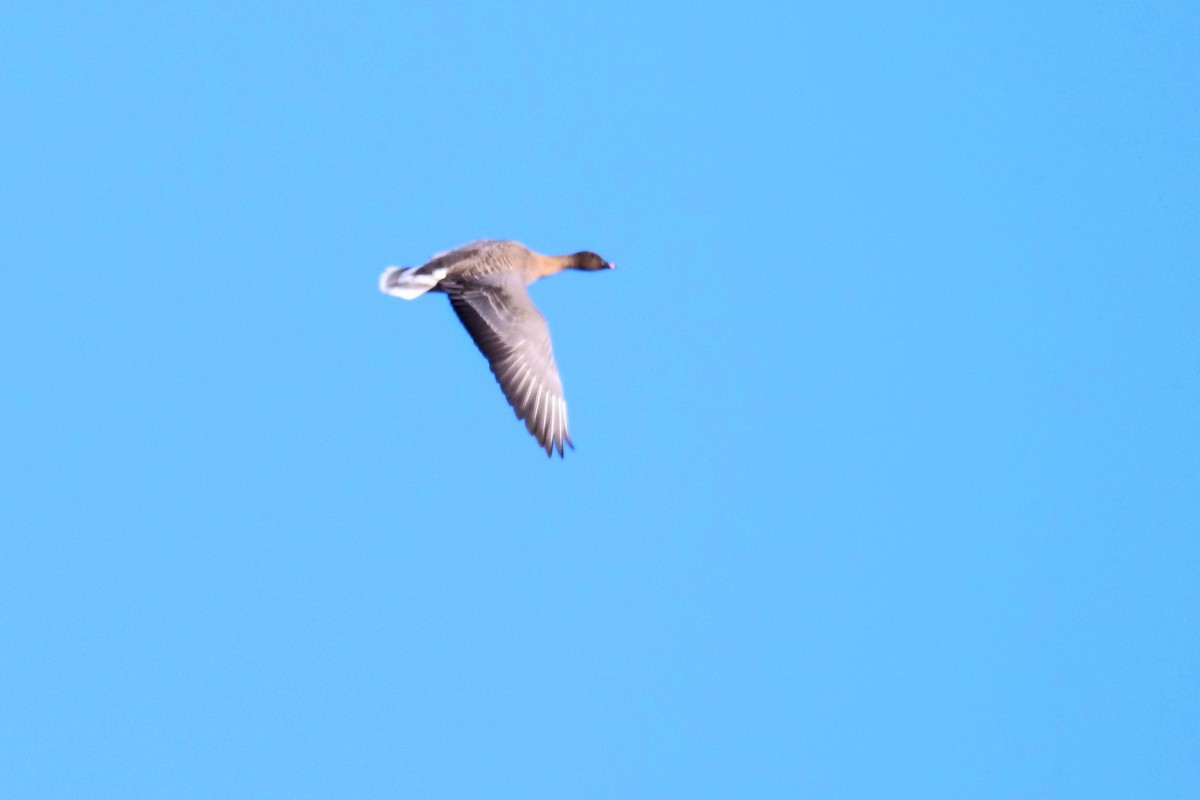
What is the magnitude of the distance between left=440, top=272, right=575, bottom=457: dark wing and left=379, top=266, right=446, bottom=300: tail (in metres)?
0.18

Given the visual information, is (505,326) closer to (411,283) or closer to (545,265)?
(411,283)

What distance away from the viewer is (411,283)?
23641 millimetres

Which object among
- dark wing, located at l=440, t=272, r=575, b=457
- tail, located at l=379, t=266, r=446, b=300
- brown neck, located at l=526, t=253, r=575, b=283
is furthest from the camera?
brown neck, located at l=526, t=253, r=575, b=283

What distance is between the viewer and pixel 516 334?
2348 cm

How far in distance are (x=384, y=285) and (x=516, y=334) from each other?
1.80 metres

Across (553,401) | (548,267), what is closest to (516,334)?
A: (553,401)

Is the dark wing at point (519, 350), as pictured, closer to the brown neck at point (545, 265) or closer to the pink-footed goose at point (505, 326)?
the pink-footed goose at point (505, 326)

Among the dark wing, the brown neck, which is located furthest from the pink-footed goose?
the brown neck

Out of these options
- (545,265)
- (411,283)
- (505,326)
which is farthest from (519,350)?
(545,265)

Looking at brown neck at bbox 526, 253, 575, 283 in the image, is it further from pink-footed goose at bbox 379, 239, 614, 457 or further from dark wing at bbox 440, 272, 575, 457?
dark wing at bbox 440, 272, 575, 457

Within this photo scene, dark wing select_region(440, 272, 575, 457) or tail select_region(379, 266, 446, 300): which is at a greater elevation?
tail select_region(379, 266, 446, 300)

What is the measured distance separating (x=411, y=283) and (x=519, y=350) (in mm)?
1553

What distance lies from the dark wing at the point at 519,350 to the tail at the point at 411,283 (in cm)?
18

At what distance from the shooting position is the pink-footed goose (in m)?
23.3
